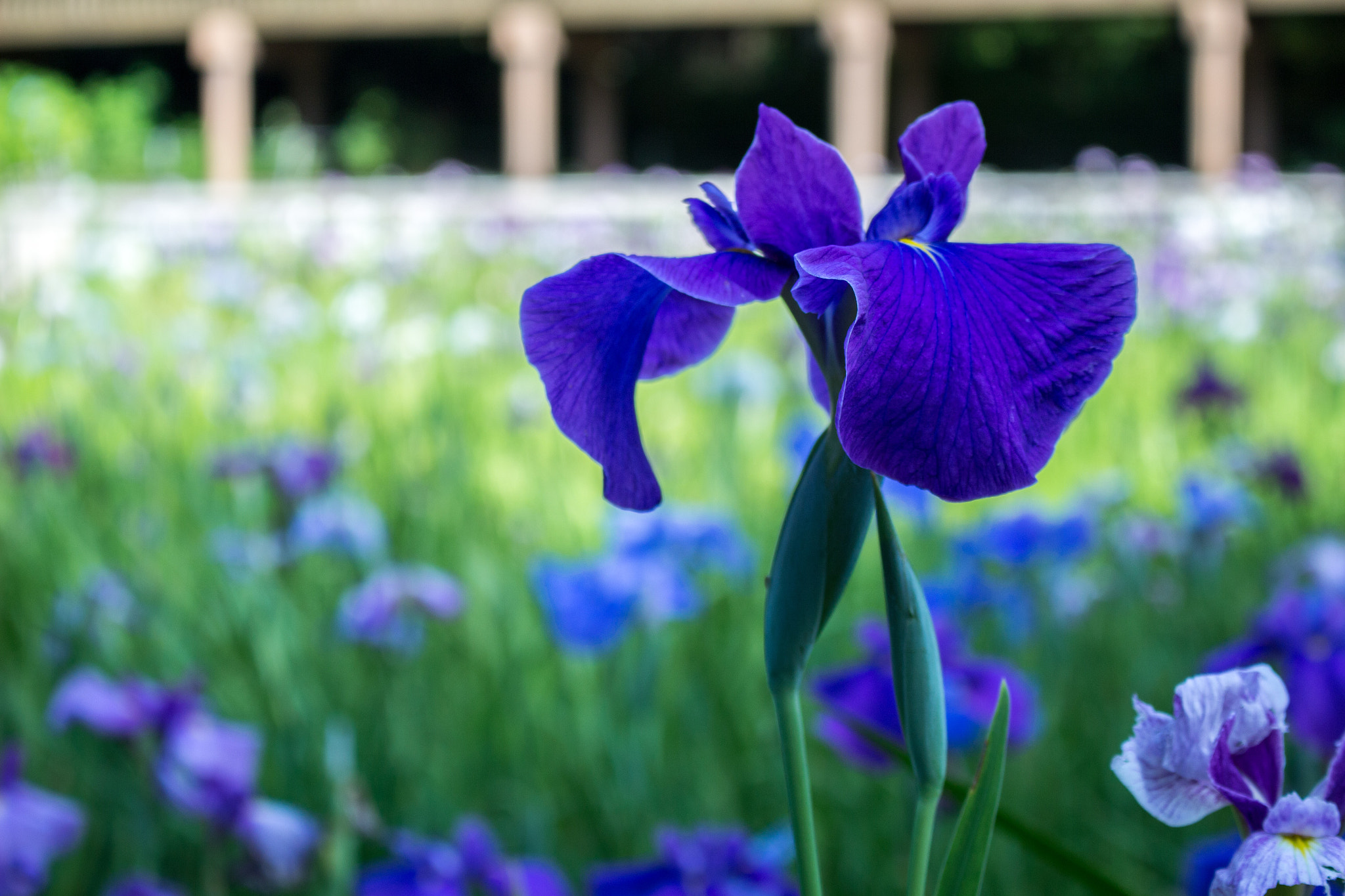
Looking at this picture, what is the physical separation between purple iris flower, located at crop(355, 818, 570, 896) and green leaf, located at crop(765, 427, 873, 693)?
16.6 inches

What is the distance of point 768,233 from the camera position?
39 centimetres

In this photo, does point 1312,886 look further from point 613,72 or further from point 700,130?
point 700,130

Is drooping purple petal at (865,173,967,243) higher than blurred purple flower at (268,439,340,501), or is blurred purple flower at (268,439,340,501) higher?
drooping purple petal at (865,173,967,243)

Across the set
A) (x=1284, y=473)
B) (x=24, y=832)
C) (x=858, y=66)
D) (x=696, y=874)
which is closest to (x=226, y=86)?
(x=858, y=66)

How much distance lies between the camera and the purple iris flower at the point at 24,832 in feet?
2.61

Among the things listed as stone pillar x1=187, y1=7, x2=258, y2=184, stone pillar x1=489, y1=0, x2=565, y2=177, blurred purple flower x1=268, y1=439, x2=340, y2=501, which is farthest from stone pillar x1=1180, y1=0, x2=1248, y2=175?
blurred purple flower x1=268, y1=439, x2=340, y2=501

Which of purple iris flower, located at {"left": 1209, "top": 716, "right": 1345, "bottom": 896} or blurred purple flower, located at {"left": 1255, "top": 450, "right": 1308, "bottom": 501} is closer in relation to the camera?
purple iris flower, located at {"left": 1209, "top": 716, "right": 1345, "bottom": 896}

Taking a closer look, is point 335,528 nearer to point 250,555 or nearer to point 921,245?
point 250,555

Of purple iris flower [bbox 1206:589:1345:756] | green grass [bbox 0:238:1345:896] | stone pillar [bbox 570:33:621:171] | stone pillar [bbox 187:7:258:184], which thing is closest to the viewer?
purple iris flower [bbox 1206:589:1345:756]

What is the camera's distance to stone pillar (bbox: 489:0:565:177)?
1151 centimetres

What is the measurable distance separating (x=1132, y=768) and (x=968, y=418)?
0.12 metres

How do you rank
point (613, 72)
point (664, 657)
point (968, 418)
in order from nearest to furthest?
point (968, 418)
point (664, 657)
point (613, 72)

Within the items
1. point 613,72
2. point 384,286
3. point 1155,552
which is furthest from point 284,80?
point 1155,552

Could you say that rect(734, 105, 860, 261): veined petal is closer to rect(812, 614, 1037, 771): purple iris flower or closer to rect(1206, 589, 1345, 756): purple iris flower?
rect(1206, 589, 1345, 756): purple iris flower
